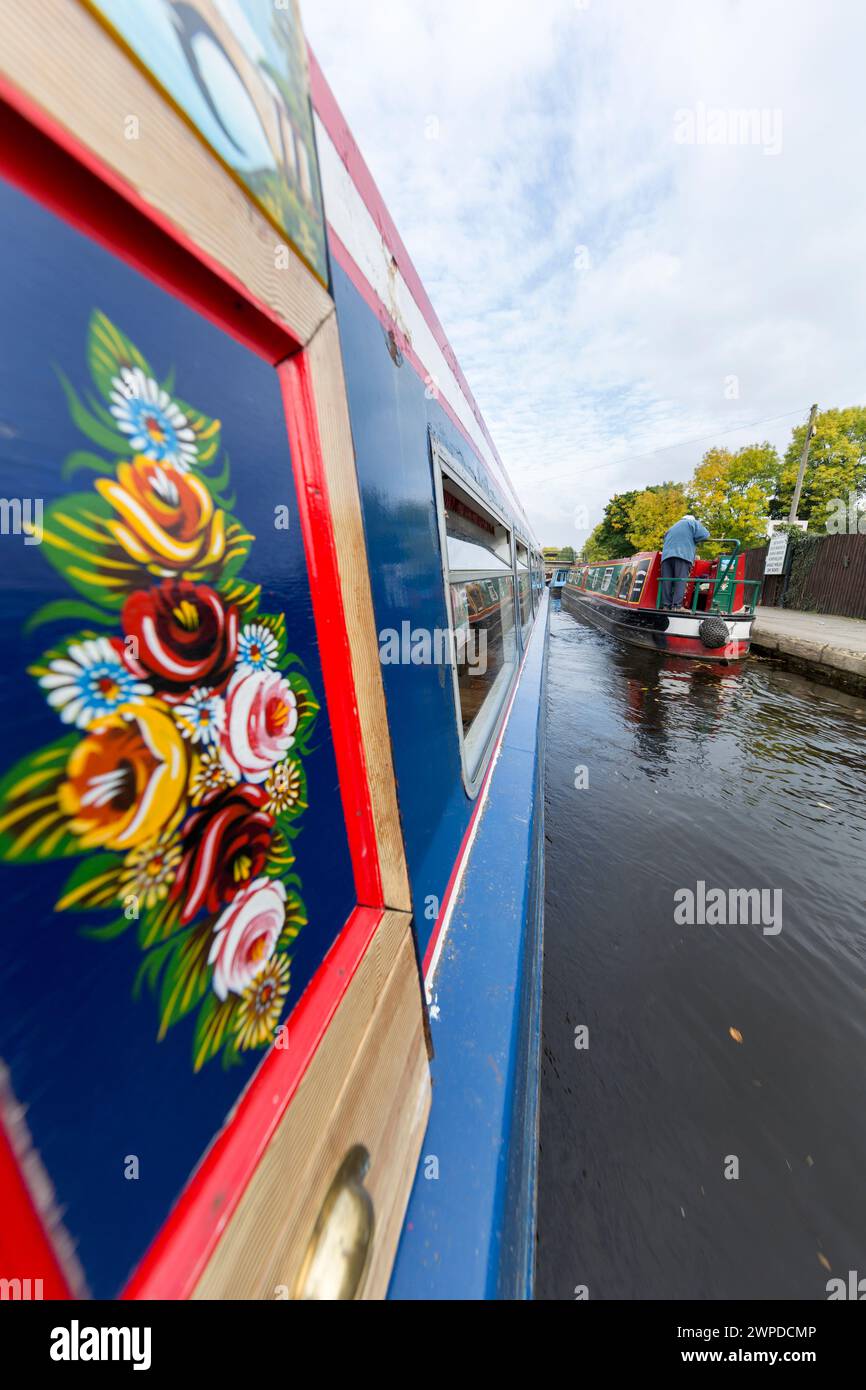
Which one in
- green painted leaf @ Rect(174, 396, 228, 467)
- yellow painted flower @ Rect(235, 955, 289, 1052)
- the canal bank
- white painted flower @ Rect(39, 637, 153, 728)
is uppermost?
green painted leaf @ Rect(174, 396, 228, 467)

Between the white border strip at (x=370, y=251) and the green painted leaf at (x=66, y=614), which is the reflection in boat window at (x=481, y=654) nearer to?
the white border strip at (x=370, y=251)

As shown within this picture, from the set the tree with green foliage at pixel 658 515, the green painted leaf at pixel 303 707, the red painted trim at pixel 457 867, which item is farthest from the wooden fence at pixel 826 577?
the green painted leaf at pixel 303 707

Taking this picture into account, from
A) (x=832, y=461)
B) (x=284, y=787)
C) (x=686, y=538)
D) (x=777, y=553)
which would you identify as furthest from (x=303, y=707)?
(x=832, y=461)

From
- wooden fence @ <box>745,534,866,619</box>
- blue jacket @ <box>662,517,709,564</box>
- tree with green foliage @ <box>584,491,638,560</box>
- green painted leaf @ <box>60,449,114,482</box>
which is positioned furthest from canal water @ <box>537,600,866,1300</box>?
tree with green foliage @ <box>584,491,638,560</box>

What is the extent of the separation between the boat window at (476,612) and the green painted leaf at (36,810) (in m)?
1.53

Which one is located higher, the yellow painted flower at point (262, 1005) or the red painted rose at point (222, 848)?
the red painted rose at point (222, 848)

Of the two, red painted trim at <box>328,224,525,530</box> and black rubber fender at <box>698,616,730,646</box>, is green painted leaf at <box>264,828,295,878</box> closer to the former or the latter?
red painted trim at <box>328,224,525,530</box>

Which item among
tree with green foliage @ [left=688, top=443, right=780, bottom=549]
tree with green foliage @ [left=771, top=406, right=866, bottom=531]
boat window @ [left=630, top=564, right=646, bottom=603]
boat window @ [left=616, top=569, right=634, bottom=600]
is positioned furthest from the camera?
tree with green foliage @ [left=771, top=406, right=866, bottom=531]

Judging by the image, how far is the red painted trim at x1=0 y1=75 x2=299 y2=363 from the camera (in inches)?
14.2

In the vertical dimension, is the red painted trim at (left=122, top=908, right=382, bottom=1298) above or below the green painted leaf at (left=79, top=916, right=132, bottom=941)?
below

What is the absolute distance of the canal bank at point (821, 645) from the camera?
22.8ft

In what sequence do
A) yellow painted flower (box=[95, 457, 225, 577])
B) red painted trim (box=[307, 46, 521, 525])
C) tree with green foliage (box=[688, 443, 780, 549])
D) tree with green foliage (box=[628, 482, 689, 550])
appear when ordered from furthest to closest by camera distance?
tree with green foliage (box=[628, 482, 689, 550]) < tree with green foliage (box=[688, 443, 780, 549]) < red painted trim (box=[307, 46, 521, 525]) < yellow painted flower (box=[95, 457, 225, 577])

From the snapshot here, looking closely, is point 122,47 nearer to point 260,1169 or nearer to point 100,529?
point 100,529

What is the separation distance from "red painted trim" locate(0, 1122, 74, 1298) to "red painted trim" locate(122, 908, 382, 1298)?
0.39 feet
